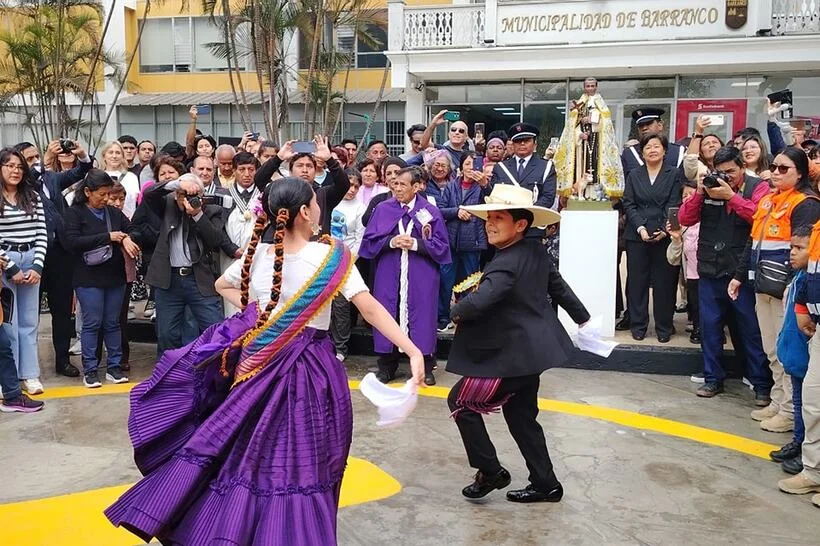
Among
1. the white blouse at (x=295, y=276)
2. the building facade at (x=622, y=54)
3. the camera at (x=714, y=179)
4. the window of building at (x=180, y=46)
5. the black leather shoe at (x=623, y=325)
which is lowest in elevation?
the black leather shoe at (x=623, y=325)

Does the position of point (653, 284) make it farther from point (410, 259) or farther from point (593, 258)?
point (410, 259)

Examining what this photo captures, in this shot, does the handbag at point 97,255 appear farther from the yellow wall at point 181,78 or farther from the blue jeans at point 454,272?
the yellow wall at point 181,78

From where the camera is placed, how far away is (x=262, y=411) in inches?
131

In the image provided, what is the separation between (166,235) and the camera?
272 inches

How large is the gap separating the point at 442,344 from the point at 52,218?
370 centimetres

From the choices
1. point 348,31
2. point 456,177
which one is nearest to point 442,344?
point 456,177

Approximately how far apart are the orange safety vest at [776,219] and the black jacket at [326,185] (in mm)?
3031

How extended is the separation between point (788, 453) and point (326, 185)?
156 inches

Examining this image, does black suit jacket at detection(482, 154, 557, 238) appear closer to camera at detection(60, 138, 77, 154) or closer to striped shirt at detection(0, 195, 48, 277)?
camera at detection(60, 138, 77, 154)

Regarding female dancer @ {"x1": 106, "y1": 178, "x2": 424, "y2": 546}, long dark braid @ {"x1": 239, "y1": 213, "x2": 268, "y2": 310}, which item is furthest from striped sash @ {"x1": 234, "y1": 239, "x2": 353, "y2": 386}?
long dark braid @ {"x1": 239, "y1": 213, "x2": 268, "y2": 310}

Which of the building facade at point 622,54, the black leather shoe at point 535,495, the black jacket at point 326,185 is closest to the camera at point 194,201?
the black jacket at point 326,185

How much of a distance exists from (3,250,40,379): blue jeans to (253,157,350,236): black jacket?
6.37 ft

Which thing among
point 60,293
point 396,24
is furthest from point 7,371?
point 396,24

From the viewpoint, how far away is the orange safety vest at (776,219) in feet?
18.1
